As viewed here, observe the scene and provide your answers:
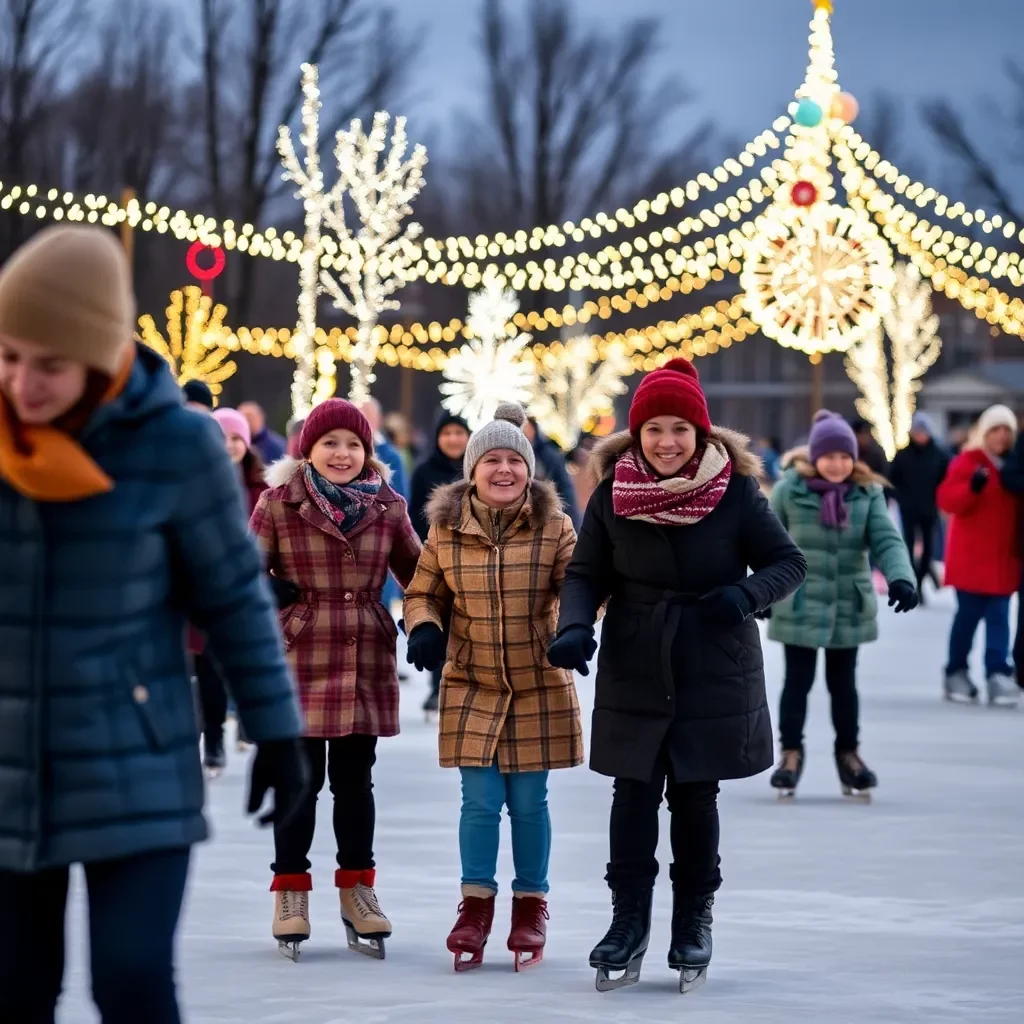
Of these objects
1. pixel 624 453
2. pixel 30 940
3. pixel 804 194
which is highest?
pixel 804 194

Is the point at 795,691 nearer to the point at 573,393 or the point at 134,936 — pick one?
the point at 134,936

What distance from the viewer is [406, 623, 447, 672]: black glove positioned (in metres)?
5.57

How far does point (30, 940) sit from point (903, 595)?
4277mm

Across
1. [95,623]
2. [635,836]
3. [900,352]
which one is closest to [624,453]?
[635,836]

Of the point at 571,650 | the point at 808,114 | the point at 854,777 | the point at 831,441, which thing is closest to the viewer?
the point at 571,650

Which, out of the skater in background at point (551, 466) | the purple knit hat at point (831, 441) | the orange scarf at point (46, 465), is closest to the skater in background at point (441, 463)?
the skater in background at point (551, 466)

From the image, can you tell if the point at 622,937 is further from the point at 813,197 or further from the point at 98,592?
the point at 813,197

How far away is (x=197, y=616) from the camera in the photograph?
134 inches

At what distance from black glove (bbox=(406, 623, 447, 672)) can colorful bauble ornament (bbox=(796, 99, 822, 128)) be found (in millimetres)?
13855

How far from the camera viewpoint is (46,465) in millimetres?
→ 3137

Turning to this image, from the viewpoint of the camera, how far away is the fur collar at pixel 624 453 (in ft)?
18.4

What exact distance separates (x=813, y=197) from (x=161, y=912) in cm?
1699

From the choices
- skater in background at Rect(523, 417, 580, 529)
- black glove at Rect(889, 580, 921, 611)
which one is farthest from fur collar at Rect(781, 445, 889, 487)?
skater in background at Rect(523, 417, 580, 529)

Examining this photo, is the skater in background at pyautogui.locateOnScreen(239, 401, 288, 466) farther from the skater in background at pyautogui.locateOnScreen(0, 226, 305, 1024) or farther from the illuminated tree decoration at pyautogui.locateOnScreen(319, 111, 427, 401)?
the illuminated tree decoration at pyautogui.locateOnScreen(319, 111, 427, 401)
